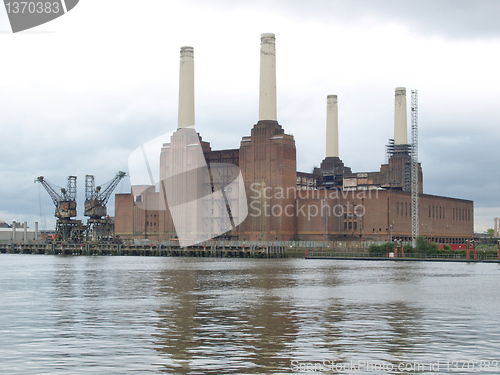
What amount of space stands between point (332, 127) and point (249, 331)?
5190 inches

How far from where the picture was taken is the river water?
19.5 meters

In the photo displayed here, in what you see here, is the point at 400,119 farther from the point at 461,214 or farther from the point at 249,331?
the point at 249,331

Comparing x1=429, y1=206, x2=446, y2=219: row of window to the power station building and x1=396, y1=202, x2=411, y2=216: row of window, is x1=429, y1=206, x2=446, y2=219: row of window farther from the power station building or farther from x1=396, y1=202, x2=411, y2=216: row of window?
x1=396, y1=202, x2=411, y2=216: row of window

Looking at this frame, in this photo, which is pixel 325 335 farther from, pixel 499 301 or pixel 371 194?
pixel 371 194

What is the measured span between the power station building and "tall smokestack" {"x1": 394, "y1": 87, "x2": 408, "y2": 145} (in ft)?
0.69

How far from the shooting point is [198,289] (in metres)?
46.4

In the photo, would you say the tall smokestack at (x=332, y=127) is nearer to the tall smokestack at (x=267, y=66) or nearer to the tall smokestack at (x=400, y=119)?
the tall smokestack at (x=400, y=119)

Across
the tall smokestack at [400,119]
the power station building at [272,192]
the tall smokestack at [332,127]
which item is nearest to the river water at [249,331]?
the power station building at [272,192]

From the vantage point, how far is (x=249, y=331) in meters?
25.8

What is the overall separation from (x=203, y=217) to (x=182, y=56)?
32.3 metres

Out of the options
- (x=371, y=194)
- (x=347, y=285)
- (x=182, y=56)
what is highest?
(x=182, y=56)

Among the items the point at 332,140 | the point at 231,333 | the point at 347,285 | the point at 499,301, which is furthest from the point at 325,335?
the point at 332,140

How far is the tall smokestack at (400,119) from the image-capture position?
147m

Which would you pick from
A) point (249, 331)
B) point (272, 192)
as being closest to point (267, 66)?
point (272, 192)
